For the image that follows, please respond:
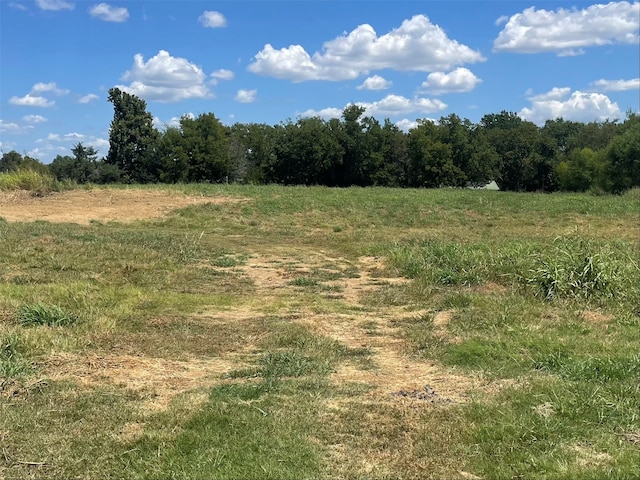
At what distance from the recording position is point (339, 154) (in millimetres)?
53438

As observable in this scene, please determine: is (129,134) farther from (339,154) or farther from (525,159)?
(525,159)

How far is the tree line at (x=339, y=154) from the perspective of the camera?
4994 cm

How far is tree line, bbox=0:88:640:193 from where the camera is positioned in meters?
49.9

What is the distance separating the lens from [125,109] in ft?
185

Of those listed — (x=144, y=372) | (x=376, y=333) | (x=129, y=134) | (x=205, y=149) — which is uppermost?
(x=129, y=134)

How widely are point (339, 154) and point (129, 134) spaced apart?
2073 centimetres

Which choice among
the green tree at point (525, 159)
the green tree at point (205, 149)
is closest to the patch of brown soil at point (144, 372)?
the green tree at point (205, 149)

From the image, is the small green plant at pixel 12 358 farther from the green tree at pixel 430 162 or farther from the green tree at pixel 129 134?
the green tree at pixel 129 134

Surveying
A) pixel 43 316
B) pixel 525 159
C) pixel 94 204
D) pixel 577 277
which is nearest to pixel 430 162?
pixel 525 159

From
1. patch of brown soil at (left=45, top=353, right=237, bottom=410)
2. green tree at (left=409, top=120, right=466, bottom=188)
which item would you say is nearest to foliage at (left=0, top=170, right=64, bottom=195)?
patch of brown soil at (left=45, top=353, right=237, bottom=410)

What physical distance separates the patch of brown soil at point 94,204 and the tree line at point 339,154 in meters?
27.4

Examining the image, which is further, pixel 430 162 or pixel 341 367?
pixel 430 162

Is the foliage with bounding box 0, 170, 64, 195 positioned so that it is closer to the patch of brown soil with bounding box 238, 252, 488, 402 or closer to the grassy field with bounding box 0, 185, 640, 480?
the grassy field with bounding box 0, 185, 640, 480

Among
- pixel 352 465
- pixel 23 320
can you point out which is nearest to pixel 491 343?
pixel 352 465
